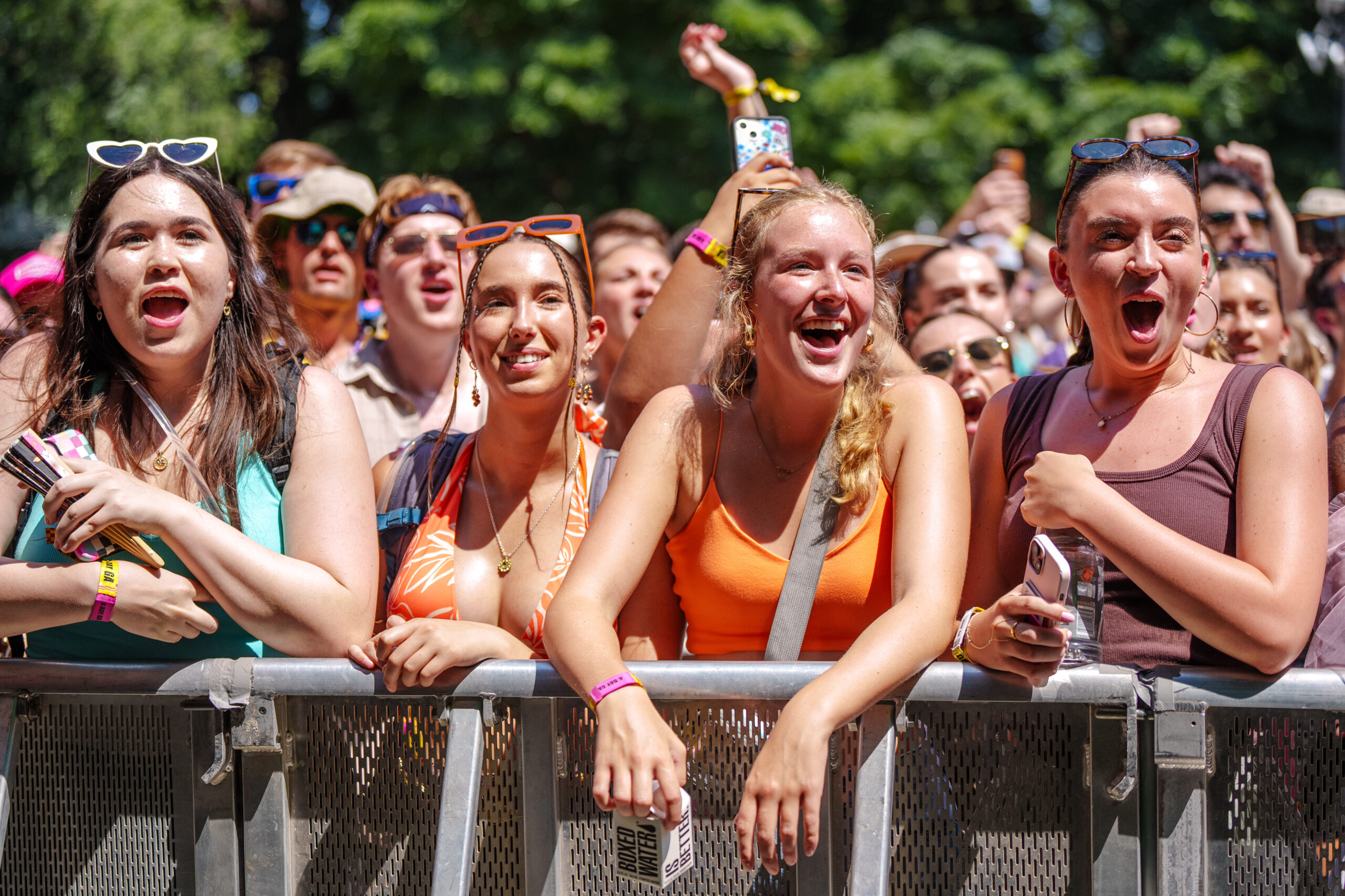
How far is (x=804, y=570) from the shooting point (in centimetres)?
247

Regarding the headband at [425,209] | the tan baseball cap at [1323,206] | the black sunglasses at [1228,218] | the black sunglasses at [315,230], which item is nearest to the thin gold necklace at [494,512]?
the headband at [425,209]

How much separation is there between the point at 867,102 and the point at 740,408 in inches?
453

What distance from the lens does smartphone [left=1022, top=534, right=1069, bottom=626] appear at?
81.1 inches

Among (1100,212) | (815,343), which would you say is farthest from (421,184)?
(1100,212)

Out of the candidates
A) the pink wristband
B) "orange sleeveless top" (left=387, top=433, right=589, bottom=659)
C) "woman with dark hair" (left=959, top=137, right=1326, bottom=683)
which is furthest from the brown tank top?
"orange sleeveless top" (left=387, top=433, right=589, bottom=659)

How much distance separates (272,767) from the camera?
2283 millimetres

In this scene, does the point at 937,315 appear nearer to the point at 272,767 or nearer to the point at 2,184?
the point at 272,767

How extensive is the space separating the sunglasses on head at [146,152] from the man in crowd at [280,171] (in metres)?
2.19

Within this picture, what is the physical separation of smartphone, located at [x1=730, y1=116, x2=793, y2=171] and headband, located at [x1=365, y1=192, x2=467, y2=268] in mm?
1403

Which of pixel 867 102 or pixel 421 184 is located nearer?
pixel 421 184

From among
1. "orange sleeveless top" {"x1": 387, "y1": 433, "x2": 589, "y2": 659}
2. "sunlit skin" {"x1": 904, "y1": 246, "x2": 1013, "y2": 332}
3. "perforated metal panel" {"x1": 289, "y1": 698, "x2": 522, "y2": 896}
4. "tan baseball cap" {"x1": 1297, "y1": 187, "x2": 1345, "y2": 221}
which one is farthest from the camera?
"tan baseball cap" {"x1": 1297, "y1": 187, "x2": 1345, "y2": 221}

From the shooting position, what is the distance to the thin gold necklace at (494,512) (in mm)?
2949

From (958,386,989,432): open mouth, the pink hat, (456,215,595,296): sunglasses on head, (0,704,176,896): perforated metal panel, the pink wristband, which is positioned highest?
the pink hat

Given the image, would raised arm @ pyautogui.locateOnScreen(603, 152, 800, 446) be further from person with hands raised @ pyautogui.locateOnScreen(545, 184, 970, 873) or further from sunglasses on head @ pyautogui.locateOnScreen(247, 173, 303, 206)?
sunglasses on head @ pyautogui.locateOnScreen(247, 173, 303, 206)
